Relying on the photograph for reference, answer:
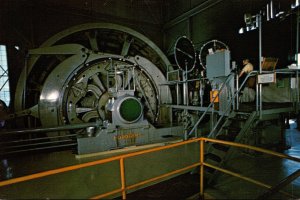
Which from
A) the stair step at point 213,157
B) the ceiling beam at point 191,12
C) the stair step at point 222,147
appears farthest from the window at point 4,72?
the ceiling beam at point 191,12

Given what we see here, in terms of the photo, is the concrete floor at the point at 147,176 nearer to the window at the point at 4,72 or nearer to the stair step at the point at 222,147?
the stair step at the point at 222,147

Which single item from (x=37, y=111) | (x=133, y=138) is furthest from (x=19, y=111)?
(x=133, y=138)

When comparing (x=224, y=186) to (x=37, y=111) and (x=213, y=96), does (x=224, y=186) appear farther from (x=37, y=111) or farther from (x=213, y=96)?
(x=37, y=111)

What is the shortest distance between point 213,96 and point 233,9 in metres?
5.04

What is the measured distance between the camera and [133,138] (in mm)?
5332

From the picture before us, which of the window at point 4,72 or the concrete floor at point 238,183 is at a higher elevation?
the window at point 4,72

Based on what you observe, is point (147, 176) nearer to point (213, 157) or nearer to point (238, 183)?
point (213, 157)

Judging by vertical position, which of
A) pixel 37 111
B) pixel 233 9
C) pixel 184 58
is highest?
pixel 233 9

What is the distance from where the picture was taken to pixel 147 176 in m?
3.79

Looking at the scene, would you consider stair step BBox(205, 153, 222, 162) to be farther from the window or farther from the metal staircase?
the window

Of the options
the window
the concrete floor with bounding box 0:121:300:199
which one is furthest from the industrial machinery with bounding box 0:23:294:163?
the window

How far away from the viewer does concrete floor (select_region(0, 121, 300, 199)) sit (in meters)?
3.17

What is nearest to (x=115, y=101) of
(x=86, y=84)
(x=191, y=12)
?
(x=86, y=84)

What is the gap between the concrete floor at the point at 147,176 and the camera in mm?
3174
